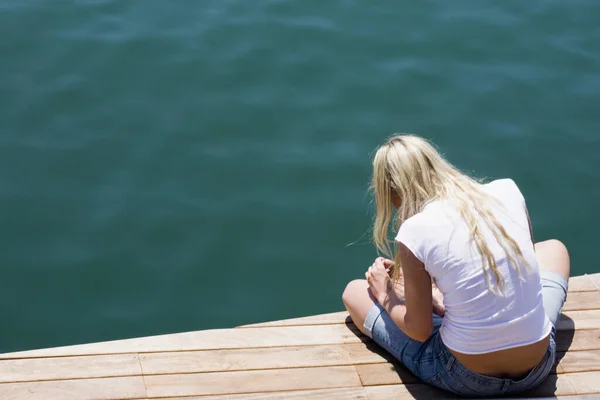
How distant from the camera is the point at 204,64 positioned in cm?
627

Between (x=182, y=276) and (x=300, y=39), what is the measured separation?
247 cm

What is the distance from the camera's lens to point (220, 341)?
11.9ft

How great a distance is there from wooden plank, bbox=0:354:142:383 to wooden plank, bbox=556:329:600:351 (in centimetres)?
179

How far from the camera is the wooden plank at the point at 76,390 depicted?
10.6 ft

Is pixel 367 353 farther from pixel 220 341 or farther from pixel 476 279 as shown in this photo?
pixel 476 279

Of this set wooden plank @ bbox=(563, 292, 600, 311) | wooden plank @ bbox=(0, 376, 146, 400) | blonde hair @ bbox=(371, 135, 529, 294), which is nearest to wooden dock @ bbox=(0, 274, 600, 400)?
wooden plank @ bbox=(0, 376, 146, 400)

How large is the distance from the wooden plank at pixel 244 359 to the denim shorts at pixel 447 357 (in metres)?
0.20

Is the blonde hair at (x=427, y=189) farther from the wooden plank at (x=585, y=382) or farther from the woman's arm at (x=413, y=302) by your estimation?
the wooden plank at (x=585, y=382)

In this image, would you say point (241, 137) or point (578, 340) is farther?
point (241, 137)

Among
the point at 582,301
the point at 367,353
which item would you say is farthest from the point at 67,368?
the point at 582,301

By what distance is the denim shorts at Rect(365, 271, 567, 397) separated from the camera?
3.16 m

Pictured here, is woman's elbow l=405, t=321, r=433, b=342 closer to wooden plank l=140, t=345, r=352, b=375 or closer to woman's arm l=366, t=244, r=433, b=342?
woman's arm l=366, t=244, r=433, b=342

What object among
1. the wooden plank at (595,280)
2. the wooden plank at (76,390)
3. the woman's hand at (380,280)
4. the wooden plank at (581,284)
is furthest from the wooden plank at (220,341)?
the wooden plank at (595,280)

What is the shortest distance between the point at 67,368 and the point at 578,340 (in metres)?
2.15
